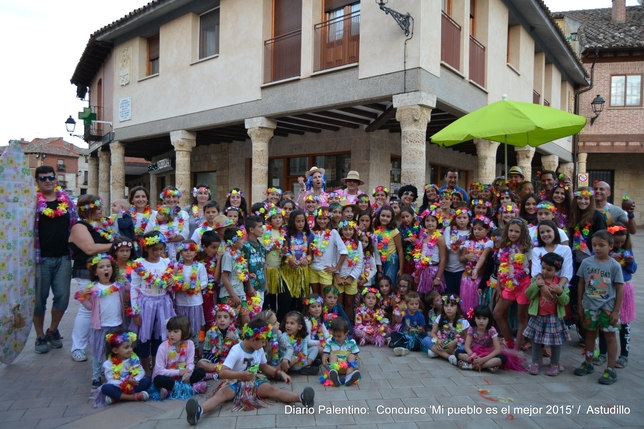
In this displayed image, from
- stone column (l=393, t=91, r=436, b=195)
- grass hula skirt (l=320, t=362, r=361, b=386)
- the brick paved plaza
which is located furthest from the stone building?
grass hula skirt (l=320, t=362, r=361, b=386)

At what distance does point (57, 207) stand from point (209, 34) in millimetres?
8957

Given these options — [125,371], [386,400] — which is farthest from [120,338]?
[386,400]

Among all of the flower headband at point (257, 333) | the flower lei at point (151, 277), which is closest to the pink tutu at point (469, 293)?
the flower headband at point (257, 333)

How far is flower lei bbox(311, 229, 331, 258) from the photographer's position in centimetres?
534

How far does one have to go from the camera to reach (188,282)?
421cm

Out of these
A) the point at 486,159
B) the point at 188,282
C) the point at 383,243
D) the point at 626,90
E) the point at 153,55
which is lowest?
the point at 188,282

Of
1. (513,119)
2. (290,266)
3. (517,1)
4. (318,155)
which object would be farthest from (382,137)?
(290,266)

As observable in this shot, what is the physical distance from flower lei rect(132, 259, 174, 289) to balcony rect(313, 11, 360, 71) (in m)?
6.68

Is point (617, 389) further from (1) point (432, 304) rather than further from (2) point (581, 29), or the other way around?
(2) point (581, 29)

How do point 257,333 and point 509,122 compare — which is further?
point 509,122

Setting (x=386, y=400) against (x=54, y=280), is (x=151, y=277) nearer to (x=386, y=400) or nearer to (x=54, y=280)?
(x=54, y=280)

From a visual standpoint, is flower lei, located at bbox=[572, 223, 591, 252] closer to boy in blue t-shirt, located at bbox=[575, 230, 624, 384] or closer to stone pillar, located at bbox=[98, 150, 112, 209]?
boy in blue t-shirt, located at bbox=[575, 230, 624, 384]

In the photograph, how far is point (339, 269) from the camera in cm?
534

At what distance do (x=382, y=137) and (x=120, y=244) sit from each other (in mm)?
8830
